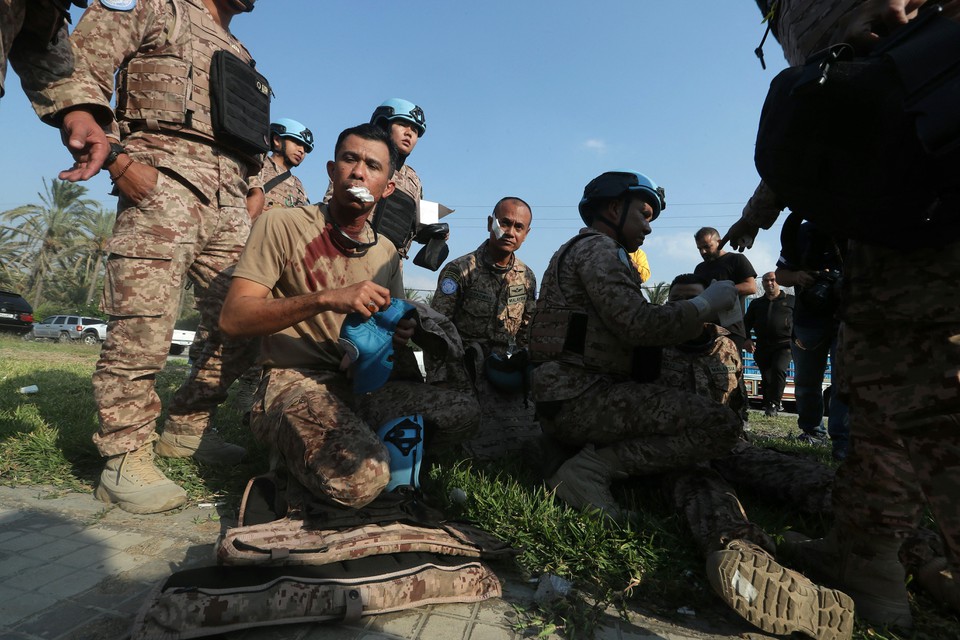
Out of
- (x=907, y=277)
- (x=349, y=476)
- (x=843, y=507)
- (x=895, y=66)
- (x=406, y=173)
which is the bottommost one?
(x=349, y=476)

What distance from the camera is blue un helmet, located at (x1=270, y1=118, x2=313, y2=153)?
6.58 metres

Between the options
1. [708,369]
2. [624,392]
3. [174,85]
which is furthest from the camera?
[708,369]

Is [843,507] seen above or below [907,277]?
below

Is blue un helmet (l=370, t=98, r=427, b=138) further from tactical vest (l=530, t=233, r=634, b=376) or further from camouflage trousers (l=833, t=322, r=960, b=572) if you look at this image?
camouflage trousers (l=833, t=322, r=960, b=572)

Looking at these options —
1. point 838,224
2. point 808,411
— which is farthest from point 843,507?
point 808,411

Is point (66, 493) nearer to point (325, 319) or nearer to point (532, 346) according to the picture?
point (325, 319)

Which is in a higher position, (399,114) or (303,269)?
(399,114)

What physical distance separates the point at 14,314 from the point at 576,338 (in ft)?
102

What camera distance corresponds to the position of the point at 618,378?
2934 millimetres

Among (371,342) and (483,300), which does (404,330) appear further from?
(483,300)

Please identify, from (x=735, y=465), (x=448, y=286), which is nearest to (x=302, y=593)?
(x=735, y=465)

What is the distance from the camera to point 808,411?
17.0 feet

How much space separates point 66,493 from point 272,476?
1.19 m

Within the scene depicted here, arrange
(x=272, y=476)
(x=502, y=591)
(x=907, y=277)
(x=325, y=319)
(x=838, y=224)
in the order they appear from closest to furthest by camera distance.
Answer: (x=907, y=277)
(x=838, y=224)
(x=502, y=591)
(x=272, y=476)
(x=325, y=319)
